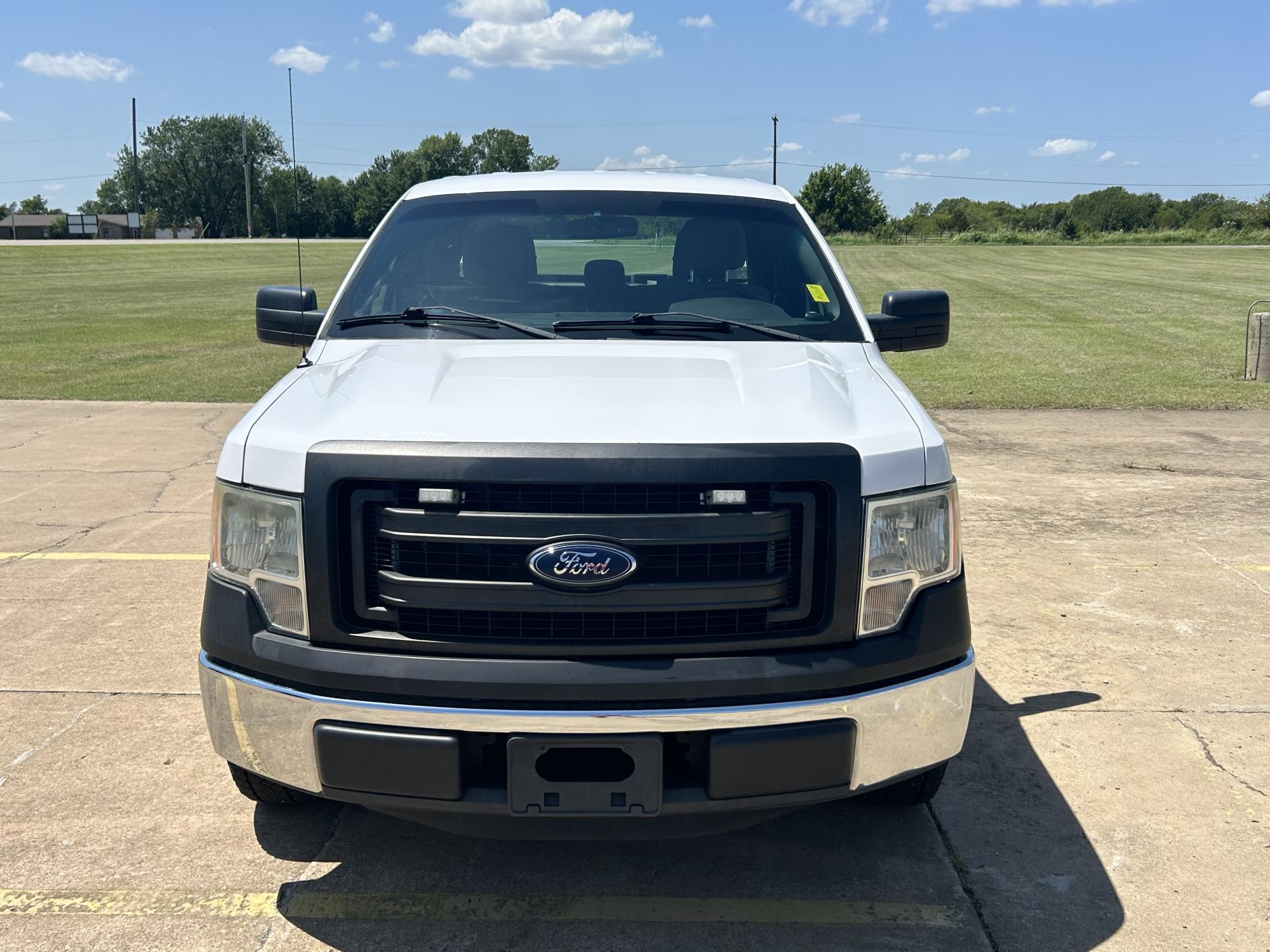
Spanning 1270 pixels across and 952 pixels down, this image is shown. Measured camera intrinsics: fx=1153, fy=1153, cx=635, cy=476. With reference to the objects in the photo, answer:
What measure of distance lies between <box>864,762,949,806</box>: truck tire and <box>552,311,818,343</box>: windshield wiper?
1422 millimetres

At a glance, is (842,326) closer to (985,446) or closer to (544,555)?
(544,555)

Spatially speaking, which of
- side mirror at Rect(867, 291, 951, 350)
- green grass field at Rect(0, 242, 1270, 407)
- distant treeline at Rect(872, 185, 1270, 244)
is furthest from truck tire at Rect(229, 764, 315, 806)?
distant treeline at Rect(872, 185, 1270, 244)

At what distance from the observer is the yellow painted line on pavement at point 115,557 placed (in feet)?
19.9

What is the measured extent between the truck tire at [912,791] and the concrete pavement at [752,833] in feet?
0.26

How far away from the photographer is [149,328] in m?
20.7

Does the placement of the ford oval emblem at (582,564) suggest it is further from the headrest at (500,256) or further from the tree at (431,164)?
the tree at (431,164)

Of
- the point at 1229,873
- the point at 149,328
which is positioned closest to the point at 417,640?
the point at 1229,873

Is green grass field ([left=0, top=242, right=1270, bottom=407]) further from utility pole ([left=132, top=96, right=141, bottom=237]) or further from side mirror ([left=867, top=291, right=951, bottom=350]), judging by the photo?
utility pole ([left=132, top=96, right=141, bottom=237])

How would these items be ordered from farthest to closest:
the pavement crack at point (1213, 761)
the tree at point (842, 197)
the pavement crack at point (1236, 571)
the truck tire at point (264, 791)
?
the tree at point (842, 197) → the pavement crack at point (1236, 571) → the pavement crack at point (1213, 761) → the truck tire at point (264, 791)

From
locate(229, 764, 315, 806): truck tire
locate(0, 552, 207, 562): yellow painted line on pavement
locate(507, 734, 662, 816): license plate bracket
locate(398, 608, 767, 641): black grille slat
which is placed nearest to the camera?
locate(507, 734, 662, 816): license plate bracket

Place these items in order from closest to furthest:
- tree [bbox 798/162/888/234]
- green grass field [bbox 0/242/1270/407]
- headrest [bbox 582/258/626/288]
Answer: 1. headrest [bbox 582/258/626/288]
2. green grass field [bbox 0/242/1270/407]
3. tree [bbox 798/162/888/234]

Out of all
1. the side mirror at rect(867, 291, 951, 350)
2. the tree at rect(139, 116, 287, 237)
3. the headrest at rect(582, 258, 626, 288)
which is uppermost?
the tree at rect(139, 116, 287, 237)

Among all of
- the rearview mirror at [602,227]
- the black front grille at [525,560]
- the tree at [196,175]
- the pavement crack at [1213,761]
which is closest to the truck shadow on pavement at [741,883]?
the pavement crack at [1213,761]

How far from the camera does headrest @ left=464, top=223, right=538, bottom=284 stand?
4.03 m
